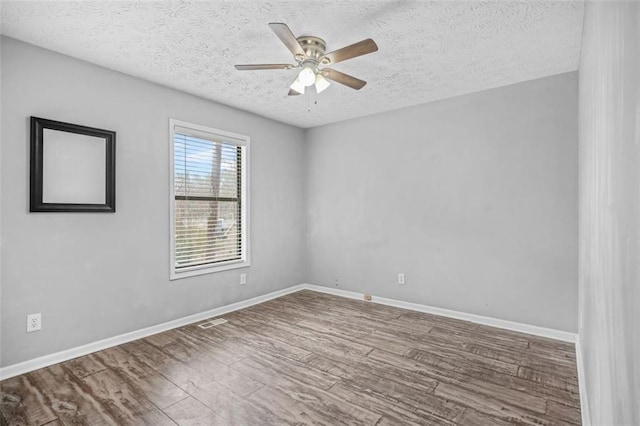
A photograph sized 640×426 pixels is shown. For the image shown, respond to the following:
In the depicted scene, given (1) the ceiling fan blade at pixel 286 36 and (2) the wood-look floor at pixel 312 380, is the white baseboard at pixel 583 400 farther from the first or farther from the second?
(1) the ceiling fan blade at pixel 286 36

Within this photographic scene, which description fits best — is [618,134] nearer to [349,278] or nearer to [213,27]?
[213,27]

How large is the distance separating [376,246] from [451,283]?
1.07m

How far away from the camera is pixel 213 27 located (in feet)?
7.60

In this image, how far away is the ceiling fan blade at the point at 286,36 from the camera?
1.90 m

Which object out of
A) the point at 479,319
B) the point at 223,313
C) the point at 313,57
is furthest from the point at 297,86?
the point at 479,319

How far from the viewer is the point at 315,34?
239cm

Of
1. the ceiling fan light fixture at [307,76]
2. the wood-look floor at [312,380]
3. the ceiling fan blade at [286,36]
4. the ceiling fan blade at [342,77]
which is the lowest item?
the wood-look floor at [312,380]

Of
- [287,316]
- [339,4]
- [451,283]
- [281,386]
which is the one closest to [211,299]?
[287,316]

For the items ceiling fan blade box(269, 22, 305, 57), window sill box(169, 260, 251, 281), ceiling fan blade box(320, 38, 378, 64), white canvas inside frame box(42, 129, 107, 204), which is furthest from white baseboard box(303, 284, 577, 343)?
white canvas inside frame box(42, 129, 107, 204)

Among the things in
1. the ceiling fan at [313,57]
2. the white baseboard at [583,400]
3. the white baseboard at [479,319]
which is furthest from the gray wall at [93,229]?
the white baseboard at [583,400]

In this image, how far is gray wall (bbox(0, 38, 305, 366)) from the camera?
97.7 inches

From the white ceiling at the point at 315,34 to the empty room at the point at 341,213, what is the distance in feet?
0.07

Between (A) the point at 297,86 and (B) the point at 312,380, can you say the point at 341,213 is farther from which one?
(B) the point at 312,380

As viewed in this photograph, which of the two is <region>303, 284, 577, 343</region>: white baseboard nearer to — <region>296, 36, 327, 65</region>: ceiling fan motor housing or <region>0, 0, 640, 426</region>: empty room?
<region>0, 0, 640, 426</region>: empty room
